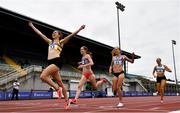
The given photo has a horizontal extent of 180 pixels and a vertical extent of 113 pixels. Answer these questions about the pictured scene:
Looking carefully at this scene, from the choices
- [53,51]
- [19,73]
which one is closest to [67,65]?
[19,73]

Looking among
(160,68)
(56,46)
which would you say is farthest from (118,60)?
(160,68)

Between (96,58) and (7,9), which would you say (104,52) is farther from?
(7,9)

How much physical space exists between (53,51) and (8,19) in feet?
96.4

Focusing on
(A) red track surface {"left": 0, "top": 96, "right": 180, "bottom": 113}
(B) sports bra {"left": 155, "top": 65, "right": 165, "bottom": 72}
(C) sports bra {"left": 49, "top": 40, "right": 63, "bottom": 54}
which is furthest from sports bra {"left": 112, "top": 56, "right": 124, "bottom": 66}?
(B) sports bra {"left": 155, "top": 65, "right": 165, "bottom": 72}

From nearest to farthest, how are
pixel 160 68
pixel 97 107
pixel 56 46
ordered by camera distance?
pixel 56 46
pixel 97 107
pixel 160 68

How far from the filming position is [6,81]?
Result: 3192cm

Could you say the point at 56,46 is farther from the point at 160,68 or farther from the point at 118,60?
the point at 160,68

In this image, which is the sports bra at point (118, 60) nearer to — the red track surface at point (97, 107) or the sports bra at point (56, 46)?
the red track surface at point (97, 107)

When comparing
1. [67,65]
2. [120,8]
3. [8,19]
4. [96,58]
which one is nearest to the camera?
[8,19]

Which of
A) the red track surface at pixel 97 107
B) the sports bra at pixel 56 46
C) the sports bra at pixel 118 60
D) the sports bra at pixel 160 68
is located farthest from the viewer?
the sports bra at pixel 160 68

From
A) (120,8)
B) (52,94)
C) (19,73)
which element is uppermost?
(120,8)

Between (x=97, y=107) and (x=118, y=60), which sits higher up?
(x=118, y=60)

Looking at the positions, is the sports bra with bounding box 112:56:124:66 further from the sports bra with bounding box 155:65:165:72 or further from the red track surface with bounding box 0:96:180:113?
the sports bra with bounding box 155:65:165:72

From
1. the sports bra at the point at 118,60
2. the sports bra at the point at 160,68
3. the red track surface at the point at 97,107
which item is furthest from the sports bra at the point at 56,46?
the sports bra at the point at 160,68
